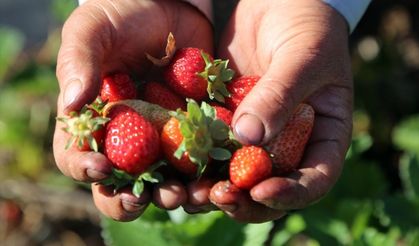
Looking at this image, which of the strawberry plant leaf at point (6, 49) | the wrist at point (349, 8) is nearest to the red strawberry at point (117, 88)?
the wrist at point (349, 8)

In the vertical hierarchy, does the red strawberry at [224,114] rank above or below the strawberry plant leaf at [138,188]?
above

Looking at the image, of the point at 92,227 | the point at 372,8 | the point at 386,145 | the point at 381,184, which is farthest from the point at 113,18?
the point at 372,8

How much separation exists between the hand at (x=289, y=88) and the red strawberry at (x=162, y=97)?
0.62 ft

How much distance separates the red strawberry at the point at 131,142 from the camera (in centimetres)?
153

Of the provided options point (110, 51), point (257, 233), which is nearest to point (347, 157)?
point (257, 233)

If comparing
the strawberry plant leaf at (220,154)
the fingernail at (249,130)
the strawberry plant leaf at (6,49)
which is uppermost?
the fingernail at (249,130)

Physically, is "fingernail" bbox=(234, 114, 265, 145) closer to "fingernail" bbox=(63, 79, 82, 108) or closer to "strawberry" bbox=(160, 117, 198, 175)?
"strawberry" bbox=(160, 117, 198, 175)

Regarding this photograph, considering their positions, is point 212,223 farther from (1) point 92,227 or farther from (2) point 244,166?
(1) point 92,227

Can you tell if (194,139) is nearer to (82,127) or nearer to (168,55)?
(82,127)

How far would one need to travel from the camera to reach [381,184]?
2.42 meters

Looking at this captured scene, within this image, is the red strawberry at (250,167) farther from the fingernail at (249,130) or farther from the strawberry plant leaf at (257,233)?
the strawberry plant leaf at (257,233)

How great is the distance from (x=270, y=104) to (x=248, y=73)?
40 cm

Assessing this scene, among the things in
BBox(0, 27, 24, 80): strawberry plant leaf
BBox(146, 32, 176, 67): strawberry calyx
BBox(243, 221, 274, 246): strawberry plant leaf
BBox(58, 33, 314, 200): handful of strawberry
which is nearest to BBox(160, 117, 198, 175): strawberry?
BBox(58, 33, 314, 200): handful of strawberry

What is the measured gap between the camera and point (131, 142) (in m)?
1.54
